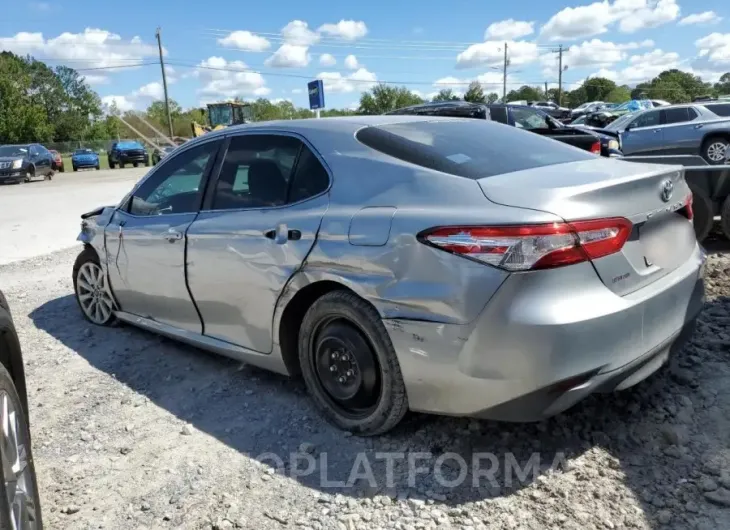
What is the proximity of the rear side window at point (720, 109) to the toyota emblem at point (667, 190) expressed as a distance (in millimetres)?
14466

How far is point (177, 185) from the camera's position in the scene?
4.24 metres

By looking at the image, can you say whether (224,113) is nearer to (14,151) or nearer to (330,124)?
(14,151)

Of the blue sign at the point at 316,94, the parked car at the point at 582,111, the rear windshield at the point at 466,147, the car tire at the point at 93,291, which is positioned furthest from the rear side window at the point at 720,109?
the parked car at the point at 582,111

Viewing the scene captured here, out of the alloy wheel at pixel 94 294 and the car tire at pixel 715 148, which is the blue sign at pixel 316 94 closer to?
the car tire at pixel 715 148

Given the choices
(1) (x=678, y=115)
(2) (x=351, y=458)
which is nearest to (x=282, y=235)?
(2) (x=351, y=458)

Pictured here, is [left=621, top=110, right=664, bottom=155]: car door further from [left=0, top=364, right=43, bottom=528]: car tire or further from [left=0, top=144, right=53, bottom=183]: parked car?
[left=0, top=144, right=53, bottom=183]: parked car

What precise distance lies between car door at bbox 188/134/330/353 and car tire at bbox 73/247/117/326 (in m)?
1.49

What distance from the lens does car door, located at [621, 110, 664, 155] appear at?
1498 centimetres

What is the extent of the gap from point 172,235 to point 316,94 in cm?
1409

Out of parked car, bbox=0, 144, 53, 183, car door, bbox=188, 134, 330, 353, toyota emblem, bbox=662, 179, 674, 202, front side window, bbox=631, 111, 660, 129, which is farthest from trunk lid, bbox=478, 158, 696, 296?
parked car, bbox=0, 144, 53, 183

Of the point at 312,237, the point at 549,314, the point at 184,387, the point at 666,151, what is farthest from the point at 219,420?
the point at 666,151

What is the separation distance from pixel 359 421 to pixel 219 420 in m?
0.88

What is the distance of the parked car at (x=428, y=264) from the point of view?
2438mm

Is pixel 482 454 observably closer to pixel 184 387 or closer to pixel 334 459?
pixel 334 459
